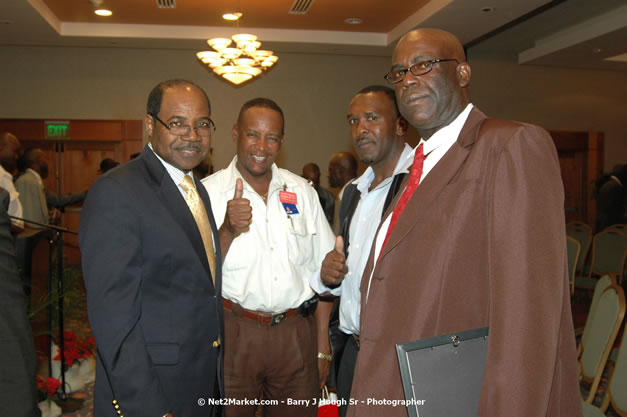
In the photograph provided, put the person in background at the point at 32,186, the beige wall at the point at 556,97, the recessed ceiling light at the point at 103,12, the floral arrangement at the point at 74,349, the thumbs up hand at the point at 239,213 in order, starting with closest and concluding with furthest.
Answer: the thumbs up hand at the point at 239,213 → the floral arrangement at the point at 74,349 → the person in background at the point at 32,186 → the recessed ceiling light at the point at 103,12 → the beige wall at the point at 556,97

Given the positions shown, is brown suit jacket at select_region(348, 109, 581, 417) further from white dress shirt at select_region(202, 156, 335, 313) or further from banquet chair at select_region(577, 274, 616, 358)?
banquet chair at select_region(577, 274, 616, 358)

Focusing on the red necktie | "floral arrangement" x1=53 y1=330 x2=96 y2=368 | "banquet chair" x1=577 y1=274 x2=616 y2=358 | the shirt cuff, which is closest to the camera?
the red necktie

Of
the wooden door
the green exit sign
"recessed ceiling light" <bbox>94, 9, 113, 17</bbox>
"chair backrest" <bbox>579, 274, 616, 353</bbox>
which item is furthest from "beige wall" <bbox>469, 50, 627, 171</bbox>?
"chair backrest" <bbox>579, 274, 616, 353</bbox>

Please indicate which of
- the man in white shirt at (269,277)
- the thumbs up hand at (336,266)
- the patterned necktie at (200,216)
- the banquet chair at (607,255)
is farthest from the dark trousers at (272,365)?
the banquet chair at (607,255)

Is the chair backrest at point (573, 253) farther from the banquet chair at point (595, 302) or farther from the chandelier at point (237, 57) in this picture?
the chandelier at point (237, 57)

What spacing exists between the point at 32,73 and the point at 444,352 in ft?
32.2

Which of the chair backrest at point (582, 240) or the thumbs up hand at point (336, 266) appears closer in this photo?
the thumbs up hand at point (336, 266)

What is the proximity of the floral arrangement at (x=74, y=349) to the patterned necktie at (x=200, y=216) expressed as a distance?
2.94 m

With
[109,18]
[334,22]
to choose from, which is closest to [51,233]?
[109,18]

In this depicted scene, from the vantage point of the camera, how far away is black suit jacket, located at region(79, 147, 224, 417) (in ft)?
4.97

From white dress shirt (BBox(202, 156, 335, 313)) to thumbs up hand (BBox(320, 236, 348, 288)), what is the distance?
1.11 ft

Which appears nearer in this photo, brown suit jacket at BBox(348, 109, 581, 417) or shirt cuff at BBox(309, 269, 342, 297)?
brown suit jacket at BBox(348, 109, 581, 417)

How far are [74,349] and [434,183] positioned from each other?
12.9ft

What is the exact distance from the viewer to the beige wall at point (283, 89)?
9055 millimetres
